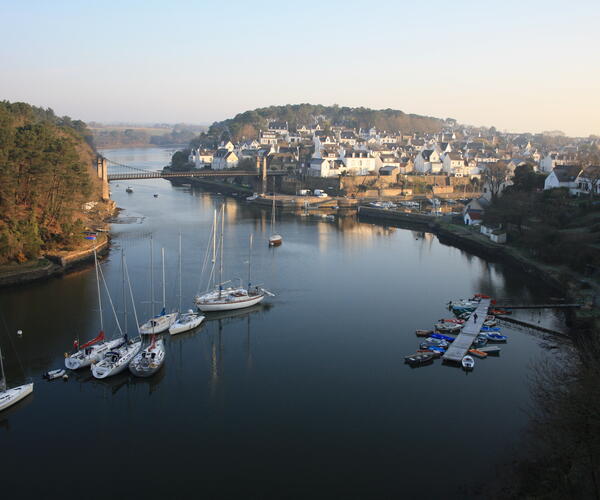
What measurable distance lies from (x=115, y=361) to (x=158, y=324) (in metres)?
1.69

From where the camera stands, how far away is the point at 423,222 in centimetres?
2519

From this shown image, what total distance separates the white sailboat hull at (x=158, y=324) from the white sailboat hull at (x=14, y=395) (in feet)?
8.07

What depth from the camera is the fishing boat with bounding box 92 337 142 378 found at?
910 cm

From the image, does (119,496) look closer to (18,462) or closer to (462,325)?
(18,462)

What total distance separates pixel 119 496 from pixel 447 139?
5286 centimetres

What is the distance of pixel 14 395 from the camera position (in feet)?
27.0

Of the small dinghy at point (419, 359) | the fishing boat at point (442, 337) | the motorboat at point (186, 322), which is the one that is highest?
the motorboat at point (186, 322)

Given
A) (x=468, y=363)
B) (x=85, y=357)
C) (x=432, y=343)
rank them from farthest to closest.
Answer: (x=432, y=343) < (x=468, y=363) < (x=85, y=357)

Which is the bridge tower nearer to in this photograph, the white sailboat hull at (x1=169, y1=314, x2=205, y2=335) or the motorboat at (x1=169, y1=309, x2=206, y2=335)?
the motorboat at (x1=169, y1=309, x2=206, y2=335)

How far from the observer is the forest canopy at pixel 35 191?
14977 millimetres

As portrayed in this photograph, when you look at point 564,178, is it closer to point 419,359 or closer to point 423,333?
point 423,333

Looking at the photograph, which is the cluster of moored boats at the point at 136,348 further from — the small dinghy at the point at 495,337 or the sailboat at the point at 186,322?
the small dinghy at the point at 495,337

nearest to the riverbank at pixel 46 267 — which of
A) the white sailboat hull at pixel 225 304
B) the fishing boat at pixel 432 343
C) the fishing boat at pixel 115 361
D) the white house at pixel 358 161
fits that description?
the white sailboat hull at pixel 225 304

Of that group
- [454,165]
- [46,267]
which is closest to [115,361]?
[46,267]
